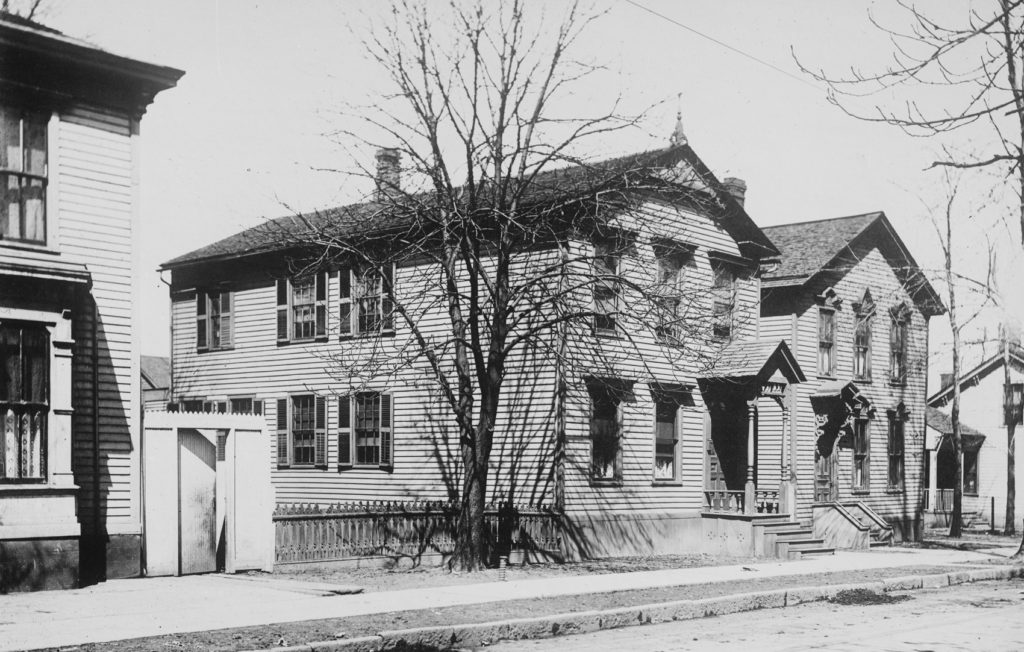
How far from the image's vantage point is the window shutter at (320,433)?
1078 inches

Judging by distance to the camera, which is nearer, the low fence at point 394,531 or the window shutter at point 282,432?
the low fence at point 394,531

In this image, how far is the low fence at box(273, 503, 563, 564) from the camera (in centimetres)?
1866

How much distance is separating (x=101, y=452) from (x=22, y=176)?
13.6 ft

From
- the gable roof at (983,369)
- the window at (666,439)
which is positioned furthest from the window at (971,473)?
the window at (666,439)

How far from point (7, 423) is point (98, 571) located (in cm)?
265

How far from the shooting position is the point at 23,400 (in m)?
15.5

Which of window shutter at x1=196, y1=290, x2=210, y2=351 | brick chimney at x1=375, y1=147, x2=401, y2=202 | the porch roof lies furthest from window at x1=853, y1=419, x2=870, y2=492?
window shutter at x1=196, y1=290, x2=210, y2=351

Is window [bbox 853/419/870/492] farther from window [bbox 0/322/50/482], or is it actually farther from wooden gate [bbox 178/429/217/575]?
window [bbox 0/322/50/482]

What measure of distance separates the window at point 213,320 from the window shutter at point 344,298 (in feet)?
13.4

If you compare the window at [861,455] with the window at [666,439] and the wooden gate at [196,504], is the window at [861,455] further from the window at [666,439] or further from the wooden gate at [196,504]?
the wooden gate at [196,504]

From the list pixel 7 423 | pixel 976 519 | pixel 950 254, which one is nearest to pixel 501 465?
pixel 7 423

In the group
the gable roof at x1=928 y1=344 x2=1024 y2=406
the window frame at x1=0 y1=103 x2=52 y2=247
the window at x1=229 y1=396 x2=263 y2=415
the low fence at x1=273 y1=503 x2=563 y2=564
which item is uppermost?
the window frame at x1=0 y1=103 x2=52 y2=247

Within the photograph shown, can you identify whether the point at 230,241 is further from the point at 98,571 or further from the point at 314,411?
the point at 98,571

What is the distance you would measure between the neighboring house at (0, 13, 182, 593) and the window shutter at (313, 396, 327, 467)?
1031 centimetres
